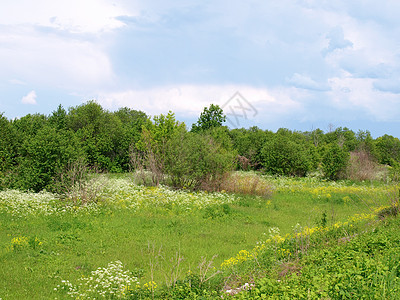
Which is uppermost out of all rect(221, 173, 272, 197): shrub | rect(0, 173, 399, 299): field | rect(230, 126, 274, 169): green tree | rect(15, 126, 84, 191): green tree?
rect(230, 126, 274, 169): green tree

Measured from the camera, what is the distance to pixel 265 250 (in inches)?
310

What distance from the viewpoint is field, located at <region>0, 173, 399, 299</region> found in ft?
20.6

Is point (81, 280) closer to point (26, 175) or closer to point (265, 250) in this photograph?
point (265, 250)

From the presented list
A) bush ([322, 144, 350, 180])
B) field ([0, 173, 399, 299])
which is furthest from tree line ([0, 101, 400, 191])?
field ([0, 173, 399, 299])

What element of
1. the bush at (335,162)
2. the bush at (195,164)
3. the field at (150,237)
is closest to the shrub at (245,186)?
the field at (150,237)

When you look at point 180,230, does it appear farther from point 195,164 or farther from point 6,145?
point 6,145

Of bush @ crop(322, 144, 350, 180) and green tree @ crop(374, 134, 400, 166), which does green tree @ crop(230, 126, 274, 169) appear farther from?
green tree @ crop(374, 134, 400, 166)

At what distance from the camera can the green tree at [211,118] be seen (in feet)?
93.8

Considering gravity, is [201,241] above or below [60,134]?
below

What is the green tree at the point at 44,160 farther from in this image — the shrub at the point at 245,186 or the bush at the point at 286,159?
the bush at the point at 286,159

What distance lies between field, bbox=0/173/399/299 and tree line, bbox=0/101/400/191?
5.69ft

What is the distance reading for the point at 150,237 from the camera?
9.70 m

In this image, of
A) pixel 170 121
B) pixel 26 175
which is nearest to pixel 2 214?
pixel 26 175

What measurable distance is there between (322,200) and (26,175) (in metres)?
13.7
